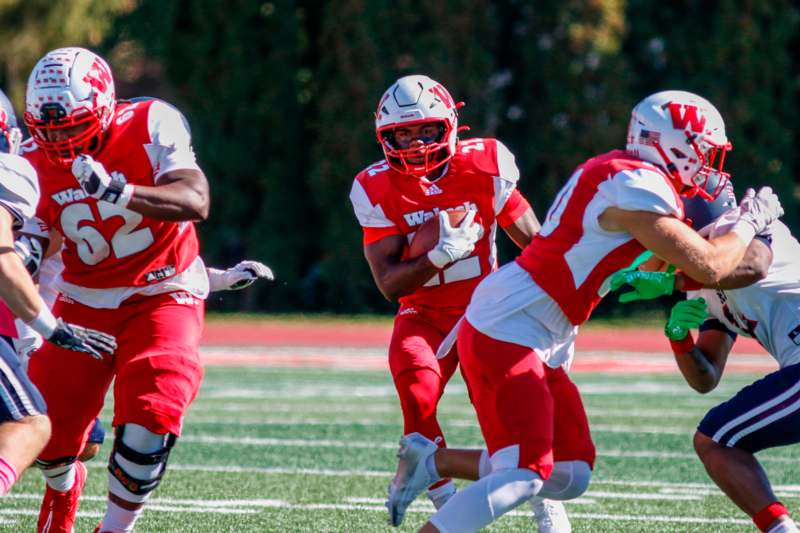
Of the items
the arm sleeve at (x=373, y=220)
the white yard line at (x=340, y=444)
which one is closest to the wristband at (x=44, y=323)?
the arm sleeve at (x=373, y=220)

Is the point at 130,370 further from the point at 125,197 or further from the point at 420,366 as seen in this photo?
the point at 420,366

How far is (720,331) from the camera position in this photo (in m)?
4.95

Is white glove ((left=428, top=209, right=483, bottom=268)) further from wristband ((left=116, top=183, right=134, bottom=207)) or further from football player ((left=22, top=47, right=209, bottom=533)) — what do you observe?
wristband ((left=116, top=183, right=134, bottom=207))

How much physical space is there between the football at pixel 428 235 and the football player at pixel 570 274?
76 cm

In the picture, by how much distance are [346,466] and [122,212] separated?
9.17 feet

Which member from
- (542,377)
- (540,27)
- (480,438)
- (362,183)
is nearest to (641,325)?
(540,27)

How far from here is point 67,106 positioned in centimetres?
466

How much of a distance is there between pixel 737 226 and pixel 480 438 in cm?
405

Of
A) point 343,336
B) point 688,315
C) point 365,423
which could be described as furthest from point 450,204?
→ point 343,336

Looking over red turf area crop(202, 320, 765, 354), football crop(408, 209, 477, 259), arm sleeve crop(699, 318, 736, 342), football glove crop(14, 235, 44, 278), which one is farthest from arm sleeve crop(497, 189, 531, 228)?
red turf area crop(202, 320, 765, 354)

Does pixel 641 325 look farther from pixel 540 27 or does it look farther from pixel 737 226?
pixel 737 226

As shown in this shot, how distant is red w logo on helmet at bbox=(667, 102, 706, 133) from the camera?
4273 mm

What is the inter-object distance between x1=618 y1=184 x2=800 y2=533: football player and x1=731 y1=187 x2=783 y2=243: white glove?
2 centimetres

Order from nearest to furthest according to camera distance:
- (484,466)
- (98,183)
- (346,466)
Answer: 1. (98,183)
2. (484,466)
3. (346,466)
